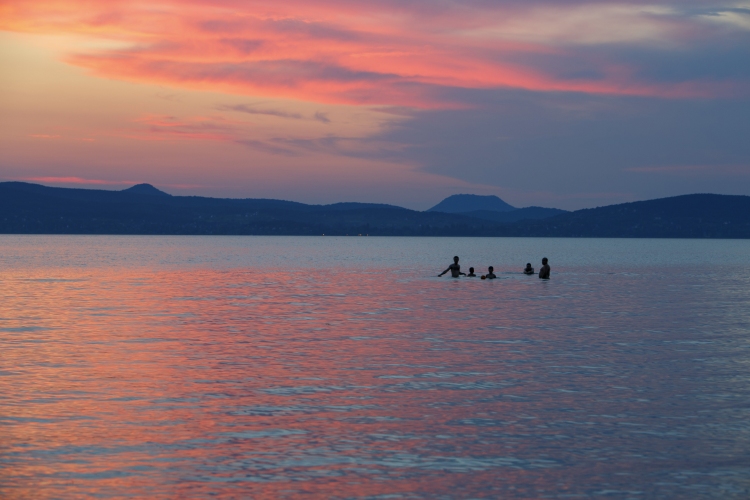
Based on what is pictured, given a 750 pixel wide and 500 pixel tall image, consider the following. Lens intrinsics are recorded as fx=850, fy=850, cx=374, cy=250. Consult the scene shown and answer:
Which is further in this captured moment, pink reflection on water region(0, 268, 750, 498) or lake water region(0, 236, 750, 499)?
pink reflection on water region(0, 268, 750, 498)

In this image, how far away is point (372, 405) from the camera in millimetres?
20125

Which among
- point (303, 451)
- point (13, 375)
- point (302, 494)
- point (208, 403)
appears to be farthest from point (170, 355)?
point (302, 494)

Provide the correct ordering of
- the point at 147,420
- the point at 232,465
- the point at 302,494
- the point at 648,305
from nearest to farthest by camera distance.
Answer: the point at 302,494, the point at 232,465, the point at 147,420, the point at 648,305

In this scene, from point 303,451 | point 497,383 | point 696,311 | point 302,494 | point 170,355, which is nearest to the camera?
point 302,494

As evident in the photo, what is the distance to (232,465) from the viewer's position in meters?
14.8

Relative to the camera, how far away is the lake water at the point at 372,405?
1412cm

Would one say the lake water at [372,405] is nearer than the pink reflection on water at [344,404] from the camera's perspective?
Yes

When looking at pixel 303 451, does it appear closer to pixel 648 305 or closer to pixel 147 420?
pixel 147 420

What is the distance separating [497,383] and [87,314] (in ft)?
87.8

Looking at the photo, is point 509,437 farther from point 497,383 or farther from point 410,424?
point 497,383

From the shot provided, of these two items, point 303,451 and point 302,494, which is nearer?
point 302,494

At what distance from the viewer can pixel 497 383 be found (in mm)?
23297

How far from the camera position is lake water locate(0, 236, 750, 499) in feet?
46.3

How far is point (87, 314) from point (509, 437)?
31369 millimetres
